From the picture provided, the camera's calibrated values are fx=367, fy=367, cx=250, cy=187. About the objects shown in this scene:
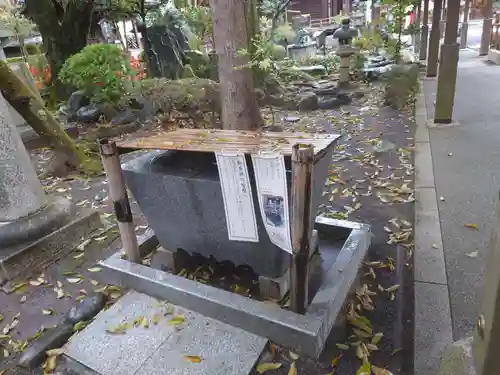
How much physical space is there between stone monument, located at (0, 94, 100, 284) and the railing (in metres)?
14.8

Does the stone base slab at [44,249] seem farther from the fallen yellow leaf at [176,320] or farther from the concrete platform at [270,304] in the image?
the fallen yellow leaf at [176,320]

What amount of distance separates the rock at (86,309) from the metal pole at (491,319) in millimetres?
2624

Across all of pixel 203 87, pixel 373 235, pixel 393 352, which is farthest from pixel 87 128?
pixel 393 352

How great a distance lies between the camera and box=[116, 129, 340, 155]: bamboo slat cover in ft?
7.66

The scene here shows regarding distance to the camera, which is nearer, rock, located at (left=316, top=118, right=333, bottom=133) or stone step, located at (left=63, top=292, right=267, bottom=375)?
stone step, located at (left=63, top=292, right=267, bottom=375)

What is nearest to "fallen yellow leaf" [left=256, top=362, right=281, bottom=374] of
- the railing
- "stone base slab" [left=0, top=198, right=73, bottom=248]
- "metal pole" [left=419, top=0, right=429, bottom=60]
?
"stone base slab" [left=0, top=198, right=73, bottom=248]

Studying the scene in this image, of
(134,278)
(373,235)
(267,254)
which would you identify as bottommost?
(373,235)

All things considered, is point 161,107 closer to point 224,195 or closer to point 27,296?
point 27,296

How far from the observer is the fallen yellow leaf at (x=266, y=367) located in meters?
2.32

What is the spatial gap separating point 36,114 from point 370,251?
464 centimetres

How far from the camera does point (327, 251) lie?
3305 mm

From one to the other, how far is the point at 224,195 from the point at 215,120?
19.3 ft

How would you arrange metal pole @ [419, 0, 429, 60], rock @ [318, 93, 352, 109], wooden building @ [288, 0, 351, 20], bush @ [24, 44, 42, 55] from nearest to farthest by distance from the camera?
rock @ [318, 93, 352, 109] < metal pole @ [419, 0, 429, 60] < bush @ [24, 44, 42, 55] < wooden building @ [288, 0, 351, 20]

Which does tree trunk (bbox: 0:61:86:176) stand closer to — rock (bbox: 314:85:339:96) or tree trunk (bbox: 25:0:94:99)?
tree trunk (bbox: 25:0:94:99)
